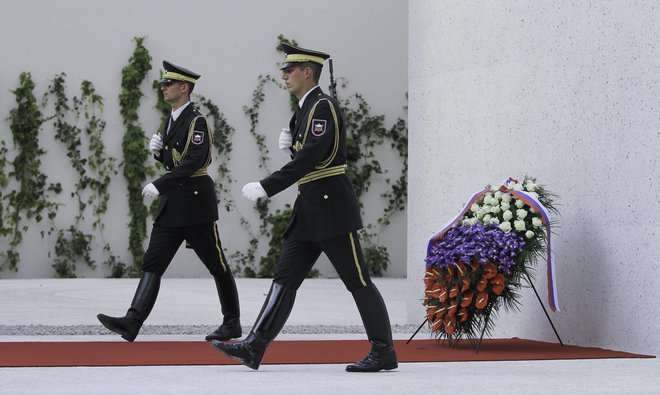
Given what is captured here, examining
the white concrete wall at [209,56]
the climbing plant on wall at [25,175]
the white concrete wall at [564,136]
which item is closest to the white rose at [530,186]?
the white concrete wall at [564,136]

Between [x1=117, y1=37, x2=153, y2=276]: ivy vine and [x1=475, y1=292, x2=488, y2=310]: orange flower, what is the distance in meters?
7.41

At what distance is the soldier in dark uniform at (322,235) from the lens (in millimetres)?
5395

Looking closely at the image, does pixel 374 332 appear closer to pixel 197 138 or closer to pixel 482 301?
pixel 482 301

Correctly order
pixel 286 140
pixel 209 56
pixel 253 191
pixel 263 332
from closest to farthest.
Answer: pixel 253 191, pixel 263 332, pixel 286 140, pixel 209 56

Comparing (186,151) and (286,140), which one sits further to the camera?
(186,151)

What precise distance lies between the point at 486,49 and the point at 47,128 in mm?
7004

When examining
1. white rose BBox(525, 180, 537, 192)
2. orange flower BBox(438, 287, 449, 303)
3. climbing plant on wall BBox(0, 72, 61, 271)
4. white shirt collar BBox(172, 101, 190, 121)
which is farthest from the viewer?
climbing plant on wall BBox(0, 72, 61, 271)

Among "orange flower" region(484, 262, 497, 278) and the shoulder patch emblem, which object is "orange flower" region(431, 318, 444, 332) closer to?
"orange flower" region(484, 262, 497, 278)

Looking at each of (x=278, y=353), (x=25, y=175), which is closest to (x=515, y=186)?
(x=278, y=353)

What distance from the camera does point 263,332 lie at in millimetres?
5383

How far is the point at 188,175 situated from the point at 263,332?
5.76 feet

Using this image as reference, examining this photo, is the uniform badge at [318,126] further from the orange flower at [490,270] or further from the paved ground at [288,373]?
the orange flower at [490,270]

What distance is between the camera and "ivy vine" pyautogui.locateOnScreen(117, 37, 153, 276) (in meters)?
13.4

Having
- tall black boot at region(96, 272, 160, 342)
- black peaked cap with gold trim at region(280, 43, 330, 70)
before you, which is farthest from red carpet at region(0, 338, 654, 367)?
black peaked cap with gold trim at region(280, 43, 330, 70)
